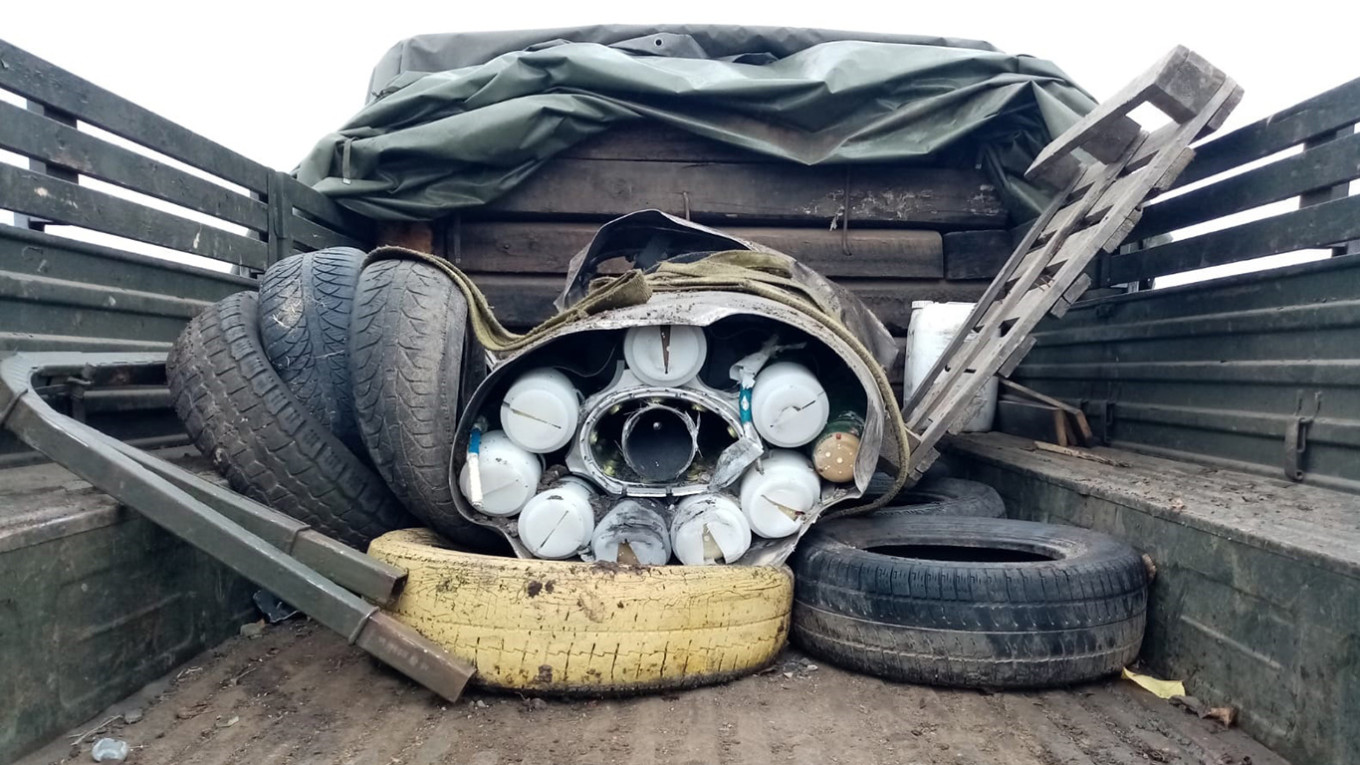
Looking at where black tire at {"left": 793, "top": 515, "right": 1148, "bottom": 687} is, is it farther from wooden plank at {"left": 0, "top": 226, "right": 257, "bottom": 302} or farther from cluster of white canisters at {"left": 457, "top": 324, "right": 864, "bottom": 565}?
wooden plank at {"left": 0, "top": 226, "right": 257, "bottom": 302}

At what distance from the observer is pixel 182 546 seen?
5.90 ft

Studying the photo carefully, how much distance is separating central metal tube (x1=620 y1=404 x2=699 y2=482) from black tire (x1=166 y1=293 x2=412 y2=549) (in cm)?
66

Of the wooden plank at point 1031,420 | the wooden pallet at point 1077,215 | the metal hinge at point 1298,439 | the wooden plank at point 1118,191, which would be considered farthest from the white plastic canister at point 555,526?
the wooden plank at point 1031,420

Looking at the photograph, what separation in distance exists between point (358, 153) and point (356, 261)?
4.20 feet

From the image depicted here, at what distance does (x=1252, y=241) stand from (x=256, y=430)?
2.65 m

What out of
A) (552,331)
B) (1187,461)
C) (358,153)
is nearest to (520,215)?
(358,153)

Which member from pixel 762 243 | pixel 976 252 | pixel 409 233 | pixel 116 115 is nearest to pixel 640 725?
pixel 116 115

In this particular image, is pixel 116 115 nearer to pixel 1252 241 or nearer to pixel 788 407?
pixel 788 407

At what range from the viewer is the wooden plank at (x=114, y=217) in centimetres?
182

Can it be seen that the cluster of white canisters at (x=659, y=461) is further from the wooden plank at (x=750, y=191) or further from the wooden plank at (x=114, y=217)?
the wooden plank at (x=750, y=191)

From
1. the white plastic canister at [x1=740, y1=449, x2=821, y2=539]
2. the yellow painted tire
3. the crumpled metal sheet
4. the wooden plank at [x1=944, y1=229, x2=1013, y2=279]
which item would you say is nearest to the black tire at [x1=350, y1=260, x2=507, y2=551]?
the yellow painted tire

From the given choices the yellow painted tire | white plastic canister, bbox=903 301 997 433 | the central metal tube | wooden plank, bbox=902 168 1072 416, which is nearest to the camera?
the yellow painted tire

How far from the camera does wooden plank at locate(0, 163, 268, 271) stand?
1822mm

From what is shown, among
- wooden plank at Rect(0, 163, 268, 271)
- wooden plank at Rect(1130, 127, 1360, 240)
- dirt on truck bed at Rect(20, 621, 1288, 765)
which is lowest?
dirt on truck bed at Rect(20, 621, 1288, 765)
